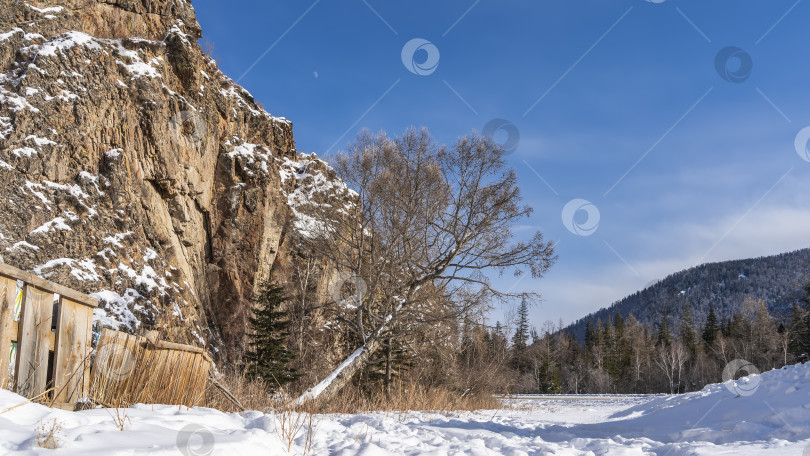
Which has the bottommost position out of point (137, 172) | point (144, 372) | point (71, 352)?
point (144, 372)

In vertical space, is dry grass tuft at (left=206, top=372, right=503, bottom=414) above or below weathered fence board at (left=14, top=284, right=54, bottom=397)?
below

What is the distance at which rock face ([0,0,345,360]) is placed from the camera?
1591 centimetres

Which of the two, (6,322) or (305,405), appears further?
(305,405)

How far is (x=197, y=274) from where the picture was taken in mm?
22250

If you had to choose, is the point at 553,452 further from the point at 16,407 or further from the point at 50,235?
the point at 50,235

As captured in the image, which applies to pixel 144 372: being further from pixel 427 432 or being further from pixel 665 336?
pixel 665 336

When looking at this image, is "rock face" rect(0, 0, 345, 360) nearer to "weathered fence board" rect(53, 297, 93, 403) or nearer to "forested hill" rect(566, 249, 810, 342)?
"weathered fence board" rect(53, 297, 93, 403)

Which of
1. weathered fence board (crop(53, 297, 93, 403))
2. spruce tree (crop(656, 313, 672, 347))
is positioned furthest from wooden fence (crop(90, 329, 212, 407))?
spruce tree (crop(656, 313, 672, 347))

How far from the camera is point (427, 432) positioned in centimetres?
699

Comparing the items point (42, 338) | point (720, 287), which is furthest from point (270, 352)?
point (720, 287)

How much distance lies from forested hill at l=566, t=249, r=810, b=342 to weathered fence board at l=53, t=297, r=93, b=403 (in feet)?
475

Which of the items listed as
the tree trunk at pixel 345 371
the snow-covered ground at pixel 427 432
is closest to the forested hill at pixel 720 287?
the tree trunk at pixel 345 371

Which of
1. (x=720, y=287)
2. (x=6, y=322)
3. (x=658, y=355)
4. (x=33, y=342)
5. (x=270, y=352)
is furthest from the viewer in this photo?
(x=720, y=287)

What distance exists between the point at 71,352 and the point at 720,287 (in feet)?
608
